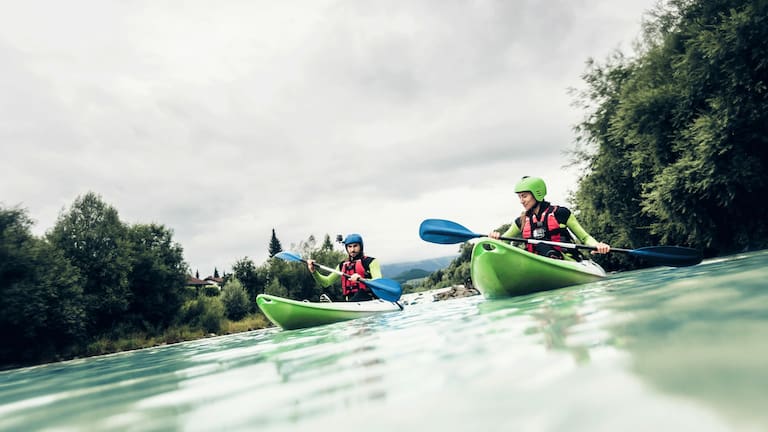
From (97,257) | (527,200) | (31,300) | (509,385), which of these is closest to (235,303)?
(97,257)

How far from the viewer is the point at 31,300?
17.7m

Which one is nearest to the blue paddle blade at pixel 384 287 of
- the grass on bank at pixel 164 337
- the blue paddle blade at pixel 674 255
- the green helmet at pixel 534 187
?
the green helmet at pixel 534 187

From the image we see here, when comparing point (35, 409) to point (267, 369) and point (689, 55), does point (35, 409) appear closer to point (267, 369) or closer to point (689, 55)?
point (267, 369)

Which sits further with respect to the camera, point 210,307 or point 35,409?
point 210,307

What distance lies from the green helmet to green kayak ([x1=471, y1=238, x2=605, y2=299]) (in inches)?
49.1

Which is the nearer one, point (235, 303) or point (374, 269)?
point (374, 269)

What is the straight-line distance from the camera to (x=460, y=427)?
1.37m

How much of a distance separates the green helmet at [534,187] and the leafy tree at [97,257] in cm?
2329

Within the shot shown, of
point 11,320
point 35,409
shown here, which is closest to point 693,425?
point 35,409

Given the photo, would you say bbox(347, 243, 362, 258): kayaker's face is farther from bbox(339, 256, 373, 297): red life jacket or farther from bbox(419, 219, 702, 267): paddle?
bbox(419, 219, 702, 267): paddle

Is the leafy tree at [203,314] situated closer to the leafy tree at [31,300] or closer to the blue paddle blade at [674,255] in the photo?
the leafy tree at [31,300]

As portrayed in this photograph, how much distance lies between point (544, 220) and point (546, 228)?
133mm

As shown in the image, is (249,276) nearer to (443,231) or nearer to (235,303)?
(235,303)

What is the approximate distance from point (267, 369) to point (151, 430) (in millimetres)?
1428
